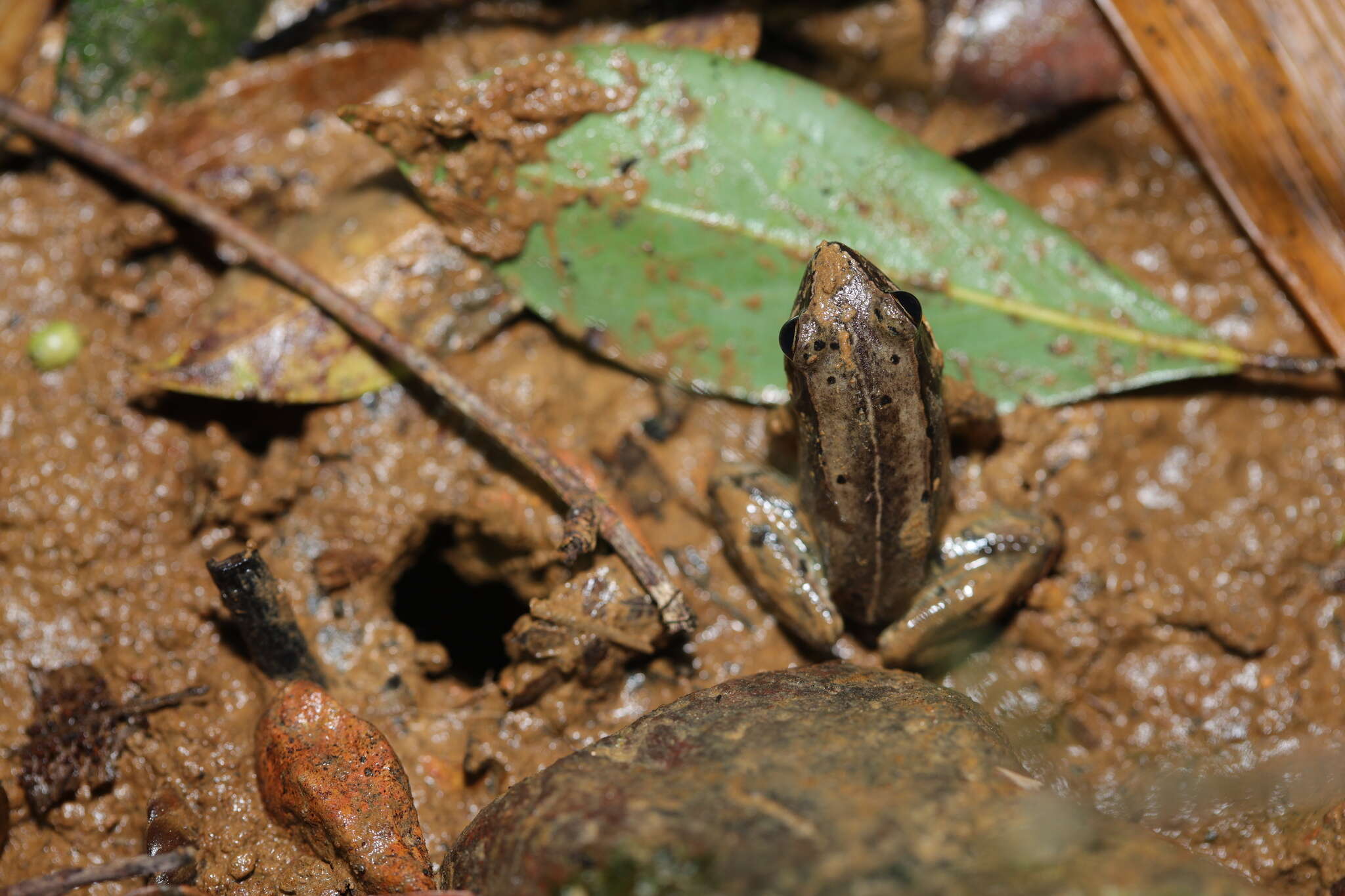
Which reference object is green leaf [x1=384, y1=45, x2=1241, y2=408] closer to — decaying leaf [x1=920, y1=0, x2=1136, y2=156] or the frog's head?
the frog's head

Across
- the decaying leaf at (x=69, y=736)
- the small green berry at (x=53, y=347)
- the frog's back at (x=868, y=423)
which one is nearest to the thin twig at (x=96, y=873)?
the decaying leaf at (x=69, y=736)

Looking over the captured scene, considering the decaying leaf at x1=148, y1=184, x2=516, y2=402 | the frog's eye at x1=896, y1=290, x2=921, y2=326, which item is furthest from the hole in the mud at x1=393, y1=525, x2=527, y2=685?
the frog's eye at x1=896, y1=290, x2=921, y2=326

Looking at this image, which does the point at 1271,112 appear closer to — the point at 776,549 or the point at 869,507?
the point at 869,507

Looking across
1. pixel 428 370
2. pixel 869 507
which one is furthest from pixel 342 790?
pixel 869 507

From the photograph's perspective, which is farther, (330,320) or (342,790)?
Answer: (330,320)

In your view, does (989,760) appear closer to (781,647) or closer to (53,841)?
(781,647)

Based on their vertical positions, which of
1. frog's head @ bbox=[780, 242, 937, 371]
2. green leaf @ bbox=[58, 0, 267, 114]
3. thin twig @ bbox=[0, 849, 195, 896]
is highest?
frog's head @ bbox=[780, 242, 937, 371]

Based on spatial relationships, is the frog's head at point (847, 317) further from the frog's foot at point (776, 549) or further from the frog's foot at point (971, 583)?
the frog's foot at point (971, 583)
